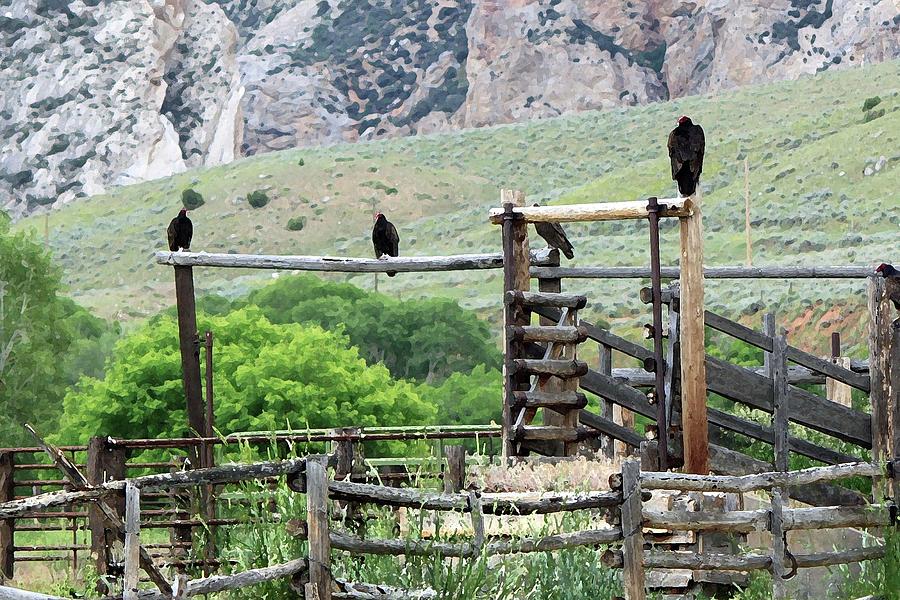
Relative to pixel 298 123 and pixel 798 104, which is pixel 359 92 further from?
pixel 798 104

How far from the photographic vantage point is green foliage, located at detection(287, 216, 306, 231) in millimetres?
69188

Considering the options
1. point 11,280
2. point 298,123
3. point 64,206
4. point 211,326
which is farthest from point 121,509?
point 298,123

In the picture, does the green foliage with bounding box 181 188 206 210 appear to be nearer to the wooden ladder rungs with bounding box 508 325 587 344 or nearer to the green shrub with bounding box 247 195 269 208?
the green shrub with bounding box 247 195 269 208

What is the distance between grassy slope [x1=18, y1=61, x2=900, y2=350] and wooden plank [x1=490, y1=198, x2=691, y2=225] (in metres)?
28.9

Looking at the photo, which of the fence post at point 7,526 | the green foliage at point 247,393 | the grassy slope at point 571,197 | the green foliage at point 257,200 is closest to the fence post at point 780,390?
the fence post at point 7,526

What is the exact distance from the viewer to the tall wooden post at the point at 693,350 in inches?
412

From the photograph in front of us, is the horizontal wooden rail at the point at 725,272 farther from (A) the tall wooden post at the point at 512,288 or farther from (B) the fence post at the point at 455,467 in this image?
(B) the fence post at the point at 455,467

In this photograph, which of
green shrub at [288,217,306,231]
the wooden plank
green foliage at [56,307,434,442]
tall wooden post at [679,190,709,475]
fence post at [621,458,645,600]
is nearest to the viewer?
fence post at [621,458,645,600]

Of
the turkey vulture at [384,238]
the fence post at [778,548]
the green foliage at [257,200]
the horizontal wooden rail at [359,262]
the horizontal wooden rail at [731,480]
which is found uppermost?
the green foliage at [257,200]

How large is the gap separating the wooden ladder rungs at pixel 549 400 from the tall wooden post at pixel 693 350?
4.51ft

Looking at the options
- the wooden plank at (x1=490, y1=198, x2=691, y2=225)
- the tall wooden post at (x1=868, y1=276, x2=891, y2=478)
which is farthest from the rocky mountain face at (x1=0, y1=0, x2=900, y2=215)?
the tall wooden post at (x1=868, y1=276, x2=891, y2=478)

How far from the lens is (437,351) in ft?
146

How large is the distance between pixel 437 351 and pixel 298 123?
65.0 m

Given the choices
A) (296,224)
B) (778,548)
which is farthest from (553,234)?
(296,224)
